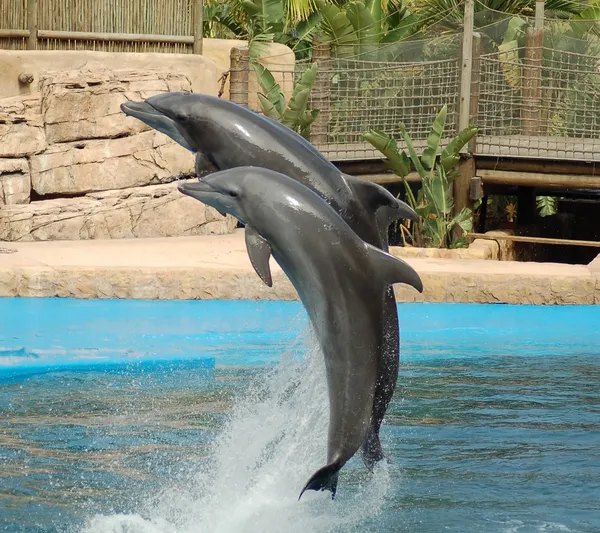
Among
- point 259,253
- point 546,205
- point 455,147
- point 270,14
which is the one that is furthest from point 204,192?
point 546,205

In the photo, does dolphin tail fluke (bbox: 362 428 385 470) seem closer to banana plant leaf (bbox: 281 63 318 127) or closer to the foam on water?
the foam on water

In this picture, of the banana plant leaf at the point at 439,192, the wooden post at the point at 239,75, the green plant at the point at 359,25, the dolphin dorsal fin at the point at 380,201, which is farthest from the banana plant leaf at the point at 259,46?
the dolphin dorsal fin at the point at 380,201

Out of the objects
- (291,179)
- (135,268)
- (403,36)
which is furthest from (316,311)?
(403,36)

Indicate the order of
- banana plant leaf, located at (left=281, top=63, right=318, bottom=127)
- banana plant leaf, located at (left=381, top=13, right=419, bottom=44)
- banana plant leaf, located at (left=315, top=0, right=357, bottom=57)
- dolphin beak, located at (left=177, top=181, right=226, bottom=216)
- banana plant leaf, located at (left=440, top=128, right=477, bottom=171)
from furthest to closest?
banana plant leaf, located at (left=381, top=13, right=419, bottom=44)
banana plant leaf, located at (left=315, top=0, right=357, bottom=57)
banana plant leaf, located at (left=281, top=63, right=318, bottom=127)
banana plant leaf, located at (left=440, top=128, right=477, bottom=171)
dolphin beak, located at (left=177, top=181, right=226, bottom=216)

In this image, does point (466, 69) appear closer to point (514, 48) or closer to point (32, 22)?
point (514, 48)

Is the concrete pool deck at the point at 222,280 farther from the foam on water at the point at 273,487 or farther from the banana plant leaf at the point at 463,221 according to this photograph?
the foam on water at the point at 273,487

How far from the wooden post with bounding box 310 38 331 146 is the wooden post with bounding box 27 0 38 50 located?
11.3ft

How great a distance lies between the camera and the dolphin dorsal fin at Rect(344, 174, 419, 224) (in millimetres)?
4211

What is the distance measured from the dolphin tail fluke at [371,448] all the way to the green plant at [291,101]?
923cm

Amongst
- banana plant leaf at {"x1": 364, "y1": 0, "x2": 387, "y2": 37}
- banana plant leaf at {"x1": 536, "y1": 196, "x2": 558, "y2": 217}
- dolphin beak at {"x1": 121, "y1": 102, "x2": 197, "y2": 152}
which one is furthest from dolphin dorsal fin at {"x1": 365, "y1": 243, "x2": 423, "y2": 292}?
banana plant leaf at {"x1": 536, "y1": 196, "x2": 558, "y2": 217}

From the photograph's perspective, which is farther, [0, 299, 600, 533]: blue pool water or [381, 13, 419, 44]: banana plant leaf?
[381, 13, 419, 44]: banana plant leaf

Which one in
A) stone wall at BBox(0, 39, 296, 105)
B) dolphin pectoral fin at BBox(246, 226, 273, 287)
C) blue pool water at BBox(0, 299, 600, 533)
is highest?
stone wall at BBox(0, 39, 296, 105)

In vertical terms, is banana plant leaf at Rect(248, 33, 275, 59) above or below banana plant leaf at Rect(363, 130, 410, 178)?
above

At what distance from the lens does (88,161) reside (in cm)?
Answer: 1272
